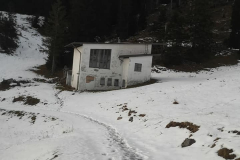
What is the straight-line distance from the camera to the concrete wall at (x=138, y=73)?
30.5 metres

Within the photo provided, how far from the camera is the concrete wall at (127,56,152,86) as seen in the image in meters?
30.5

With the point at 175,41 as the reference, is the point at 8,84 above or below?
below

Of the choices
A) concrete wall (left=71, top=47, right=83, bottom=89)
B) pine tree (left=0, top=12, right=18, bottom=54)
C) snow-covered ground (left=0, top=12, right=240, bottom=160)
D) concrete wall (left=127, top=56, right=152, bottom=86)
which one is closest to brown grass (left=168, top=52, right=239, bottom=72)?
concrete wall (left=127, top=56, right=152, bottom=86)

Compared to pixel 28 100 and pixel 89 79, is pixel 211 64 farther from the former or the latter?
pixel 28 100

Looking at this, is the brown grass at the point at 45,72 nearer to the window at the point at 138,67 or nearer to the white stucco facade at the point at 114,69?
the white stucco facade at the point at 114,69

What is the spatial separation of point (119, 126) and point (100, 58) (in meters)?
19.7

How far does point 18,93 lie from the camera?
93.6 feet

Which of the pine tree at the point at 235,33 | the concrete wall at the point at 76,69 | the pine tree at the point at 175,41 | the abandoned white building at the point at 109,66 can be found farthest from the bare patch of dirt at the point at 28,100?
the pine tree at the point at 235,33

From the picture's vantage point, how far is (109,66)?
1258 inches

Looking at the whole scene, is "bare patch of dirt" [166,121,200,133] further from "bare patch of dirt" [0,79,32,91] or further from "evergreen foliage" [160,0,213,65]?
"evergreen foliage" [160,0,213,65]

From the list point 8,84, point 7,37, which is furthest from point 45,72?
point 7,37

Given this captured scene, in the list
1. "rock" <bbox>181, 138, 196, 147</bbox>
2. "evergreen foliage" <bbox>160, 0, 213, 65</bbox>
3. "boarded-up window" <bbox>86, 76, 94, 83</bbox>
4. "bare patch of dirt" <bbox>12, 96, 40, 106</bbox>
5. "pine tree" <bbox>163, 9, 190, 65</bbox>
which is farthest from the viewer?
"evergreen foliage" <bbox>160, 0, 213, 65</bbox>

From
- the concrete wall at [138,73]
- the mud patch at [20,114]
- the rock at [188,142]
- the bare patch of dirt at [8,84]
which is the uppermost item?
the concrete wall at [138,73]

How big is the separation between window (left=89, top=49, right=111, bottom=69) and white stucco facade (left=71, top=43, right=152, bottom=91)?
432 mm
